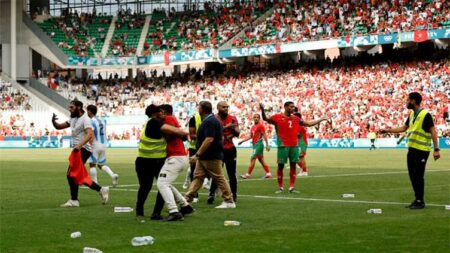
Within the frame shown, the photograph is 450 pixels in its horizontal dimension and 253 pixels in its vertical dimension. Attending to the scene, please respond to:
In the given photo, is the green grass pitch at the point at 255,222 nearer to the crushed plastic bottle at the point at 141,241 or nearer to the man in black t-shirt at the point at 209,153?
the crushed plastic bottle at the point at 141,241

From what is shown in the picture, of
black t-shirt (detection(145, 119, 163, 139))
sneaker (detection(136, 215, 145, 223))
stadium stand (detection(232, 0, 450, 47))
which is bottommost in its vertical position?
sneaker (detection(136, 215, 145, 223))

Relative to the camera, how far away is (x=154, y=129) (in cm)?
1515

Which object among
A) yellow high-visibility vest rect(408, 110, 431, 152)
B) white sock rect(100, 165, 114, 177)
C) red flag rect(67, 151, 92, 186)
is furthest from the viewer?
white sock rect(100, 165, 114, 177)

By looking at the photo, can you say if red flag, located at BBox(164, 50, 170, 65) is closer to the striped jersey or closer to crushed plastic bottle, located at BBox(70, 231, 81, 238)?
the striped jersey

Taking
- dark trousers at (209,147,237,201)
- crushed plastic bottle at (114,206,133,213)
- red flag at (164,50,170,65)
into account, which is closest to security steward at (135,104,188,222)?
crushed plastic bottle at (114,206,133,213)

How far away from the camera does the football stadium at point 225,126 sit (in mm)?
14055

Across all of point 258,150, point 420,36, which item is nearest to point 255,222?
point 258,150

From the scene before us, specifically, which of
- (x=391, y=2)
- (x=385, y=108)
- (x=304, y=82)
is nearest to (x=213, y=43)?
(x=304, y=82)

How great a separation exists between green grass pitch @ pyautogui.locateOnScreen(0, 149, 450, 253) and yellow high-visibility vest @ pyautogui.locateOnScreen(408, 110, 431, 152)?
4.11ft

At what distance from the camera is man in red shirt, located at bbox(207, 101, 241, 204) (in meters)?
18.5

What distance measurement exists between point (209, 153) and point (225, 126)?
226 cm

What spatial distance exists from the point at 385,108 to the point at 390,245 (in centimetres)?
4992

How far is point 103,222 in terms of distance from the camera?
48.8 feet

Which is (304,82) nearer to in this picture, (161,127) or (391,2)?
(391,2)
